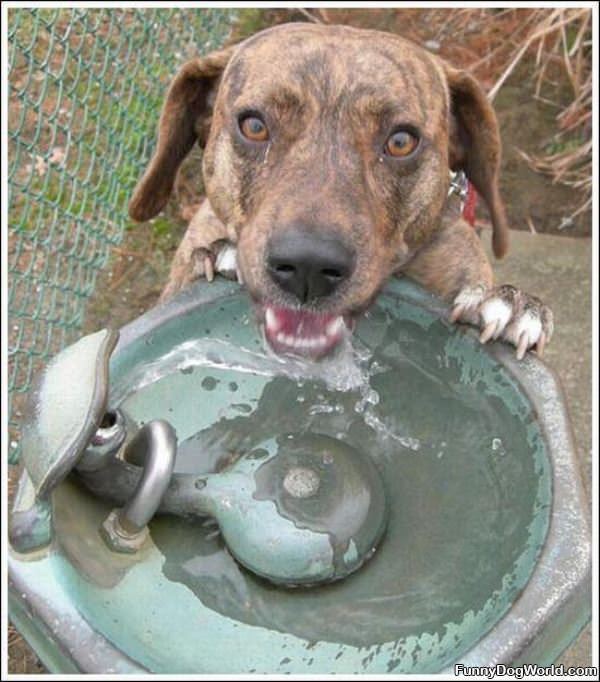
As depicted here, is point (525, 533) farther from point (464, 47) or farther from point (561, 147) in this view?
point (464, 47)

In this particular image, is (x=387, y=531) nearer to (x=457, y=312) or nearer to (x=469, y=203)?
(x=457, y=312)

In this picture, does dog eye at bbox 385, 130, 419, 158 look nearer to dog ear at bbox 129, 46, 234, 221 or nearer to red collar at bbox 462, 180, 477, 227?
red collar at bbox 462, 180, 477, 227

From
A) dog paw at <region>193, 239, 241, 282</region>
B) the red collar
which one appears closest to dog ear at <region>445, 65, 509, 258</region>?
the red collar

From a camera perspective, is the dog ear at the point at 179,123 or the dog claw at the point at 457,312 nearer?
the dog claw at the point at 457,312

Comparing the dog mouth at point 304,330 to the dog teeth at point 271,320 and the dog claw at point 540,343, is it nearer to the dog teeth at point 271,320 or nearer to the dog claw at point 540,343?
the dog teeth at point 271,320

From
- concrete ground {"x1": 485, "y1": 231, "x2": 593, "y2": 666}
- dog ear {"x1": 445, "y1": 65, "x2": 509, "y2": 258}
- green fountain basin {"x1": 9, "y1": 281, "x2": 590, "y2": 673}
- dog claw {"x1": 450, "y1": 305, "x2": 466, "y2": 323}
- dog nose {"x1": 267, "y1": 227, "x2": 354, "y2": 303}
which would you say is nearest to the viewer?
green fountain basin {"x1": 9, "y1": 281, "x2": 590, "y2": 673}

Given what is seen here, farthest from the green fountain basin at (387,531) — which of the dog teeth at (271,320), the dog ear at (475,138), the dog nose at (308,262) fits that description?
the dog ear at (475,138)

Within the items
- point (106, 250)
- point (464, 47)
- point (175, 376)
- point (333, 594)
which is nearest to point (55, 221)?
point (106, 250)
